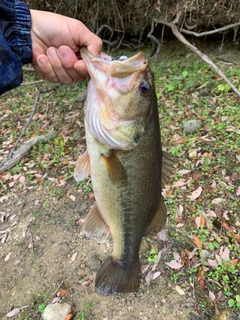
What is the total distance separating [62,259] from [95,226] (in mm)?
2020

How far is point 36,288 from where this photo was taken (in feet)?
12.0

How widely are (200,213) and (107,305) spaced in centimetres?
152

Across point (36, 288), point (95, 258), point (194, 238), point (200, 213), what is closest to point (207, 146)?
point (200, 213)

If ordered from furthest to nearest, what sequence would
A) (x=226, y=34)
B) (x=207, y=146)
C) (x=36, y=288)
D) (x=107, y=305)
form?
(x=226, y=34)
(x=207, y=146)
(x=36, y=288)
(x=107, y=305)

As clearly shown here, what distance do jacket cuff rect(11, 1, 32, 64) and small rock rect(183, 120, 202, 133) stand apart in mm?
3353

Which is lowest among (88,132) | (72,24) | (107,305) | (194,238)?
(107,305)

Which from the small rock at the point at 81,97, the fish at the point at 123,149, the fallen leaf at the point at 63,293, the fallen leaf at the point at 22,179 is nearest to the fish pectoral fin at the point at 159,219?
the fish at the point at 123,149

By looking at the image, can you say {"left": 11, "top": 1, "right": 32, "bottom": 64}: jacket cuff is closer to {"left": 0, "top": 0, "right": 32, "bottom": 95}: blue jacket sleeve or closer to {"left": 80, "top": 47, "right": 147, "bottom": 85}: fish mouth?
{"left": 0, "top": 0, "right": 32, "bottom": 95}: blue jacket sleeve

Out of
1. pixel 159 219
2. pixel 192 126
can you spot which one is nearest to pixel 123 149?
pixel 159 219

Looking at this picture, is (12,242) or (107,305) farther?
(12,242)

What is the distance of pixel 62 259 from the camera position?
386 centimetres

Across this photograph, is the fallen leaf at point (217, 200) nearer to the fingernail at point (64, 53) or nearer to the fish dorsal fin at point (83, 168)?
the fish dorsal fin at point (83, 168)

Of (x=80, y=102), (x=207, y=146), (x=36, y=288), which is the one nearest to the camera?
(x=36, y=288)

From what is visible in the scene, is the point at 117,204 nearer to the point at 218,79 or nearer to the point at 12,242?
the point at 12,242
